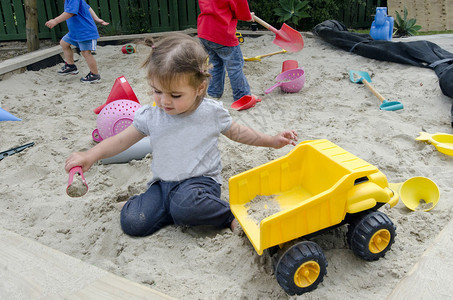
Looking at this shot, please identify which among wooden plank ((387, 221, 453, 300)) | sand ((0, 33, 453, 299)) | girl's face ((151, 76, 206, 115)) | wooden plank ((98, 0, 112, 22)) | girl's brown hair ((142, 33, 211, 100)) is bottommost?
sand ((0, 33, 453, 299))

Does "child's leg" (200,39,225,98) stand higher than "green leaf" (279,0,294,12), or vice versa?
"green leaf" (279,0,294,12)

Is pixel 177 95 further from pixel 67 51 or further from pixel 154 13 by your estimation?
pixel 154 13

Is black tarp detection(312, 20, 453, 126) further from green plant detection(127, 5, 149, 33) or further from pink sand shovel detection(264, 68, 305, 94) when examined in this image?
green plant detection(127, 5, 149, 33)

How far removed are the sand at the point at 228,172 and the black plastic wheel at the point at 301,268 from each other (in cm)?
4

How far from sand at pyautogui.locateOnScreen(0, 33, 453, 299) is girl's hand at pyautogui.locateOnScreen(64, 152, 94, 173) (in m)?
0.35

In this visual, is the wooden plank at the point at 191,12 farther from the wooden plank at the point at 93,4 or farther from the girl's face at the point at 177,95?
the girl's face at the point at 177,95

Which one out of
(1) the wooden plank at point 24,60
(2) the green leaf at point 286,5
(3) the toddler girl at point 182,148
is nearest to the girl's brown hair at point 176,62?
(3) the toddler girl at point 182,148

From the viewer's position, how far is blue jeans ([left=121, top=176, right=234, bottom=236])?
162 centimetres

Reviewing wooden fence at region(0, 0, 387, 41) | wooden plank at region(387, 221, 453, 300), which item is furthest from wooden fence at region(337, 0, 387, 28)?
wooden plank at region(387, 221, 453, 300)

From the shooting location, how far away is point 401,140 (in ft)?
7.93

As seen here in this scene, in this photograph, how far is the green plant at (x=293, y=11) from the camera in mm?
5789

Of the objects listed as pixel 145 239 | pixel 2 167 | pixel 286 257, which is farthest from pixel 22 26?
pixel 286 257

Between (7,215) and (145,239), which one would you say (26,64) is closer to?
(7,215)

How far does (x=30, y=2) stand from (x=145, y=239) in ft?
14.0
